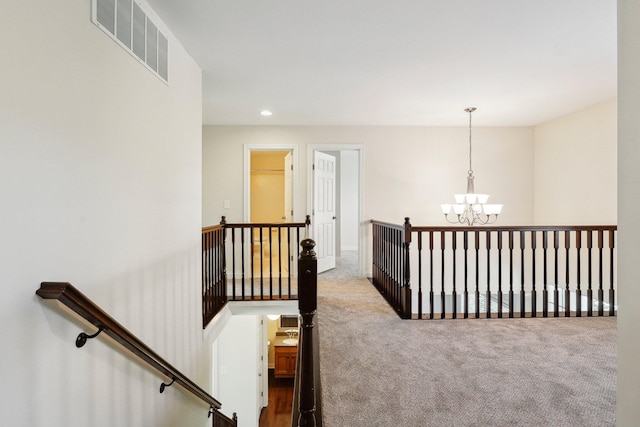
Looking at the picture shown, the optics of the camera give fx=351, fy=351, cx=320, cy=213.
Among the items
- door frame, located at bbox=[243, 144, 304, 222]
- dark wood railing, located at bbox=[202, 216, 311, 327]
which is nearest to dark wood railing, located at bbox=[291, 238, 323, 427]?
dark wood railing, located at bbox=[202, 216, 311, 327]

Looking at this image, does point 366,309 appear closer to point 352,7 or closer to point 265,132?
point 352,7

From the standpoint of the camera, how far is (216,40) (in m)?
2.76

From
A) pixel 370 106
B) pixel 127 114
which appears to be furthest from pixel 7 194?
pixel 370 106

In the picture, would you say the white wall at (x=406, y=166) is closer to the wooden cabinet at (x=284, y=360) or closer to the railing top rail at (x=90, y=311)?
the wooden cabinet at (x=284, y=360)

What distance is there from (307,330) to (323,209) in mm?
4392

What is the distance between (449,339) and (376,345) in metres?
0.64

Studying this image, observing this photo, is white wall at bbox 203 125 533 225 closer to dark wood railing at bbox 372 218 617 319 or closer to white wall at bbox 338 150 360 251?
dark wood railing at bbox 372 218 617 319

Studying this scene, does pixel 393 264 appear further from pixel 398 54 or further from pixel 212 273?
pixel 398 54

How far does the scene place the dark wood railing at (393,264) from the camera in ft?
11.5

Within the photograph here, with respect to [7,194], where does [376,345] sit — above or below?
below

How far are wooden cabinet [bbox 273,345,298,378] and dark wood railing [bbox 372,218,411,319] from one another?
12.4 feet

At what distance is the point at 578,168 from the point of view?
188 inches

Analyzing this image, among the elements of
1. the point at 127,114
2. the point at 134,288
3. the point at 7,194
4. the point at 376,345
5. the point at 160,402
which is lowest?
the point at 160,402

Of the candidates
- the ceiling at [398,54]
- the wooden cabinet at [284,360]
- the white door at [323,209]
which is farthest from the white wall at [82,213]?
the wooden cabinet at [284,360]
